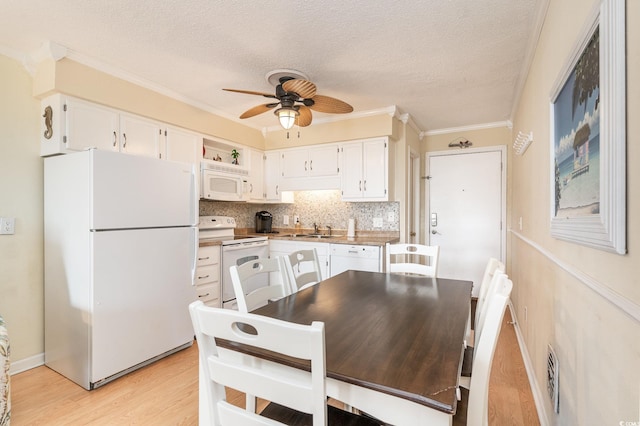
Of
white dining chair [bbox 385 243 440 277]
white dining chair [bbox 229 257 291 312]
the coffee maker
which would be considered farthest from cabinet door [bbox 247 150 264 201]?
white dining chair [bbox 229 257 291 312]

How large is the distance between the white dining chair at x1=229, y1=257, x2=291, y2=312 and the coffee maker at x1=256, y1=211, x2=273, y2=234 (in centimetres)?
261

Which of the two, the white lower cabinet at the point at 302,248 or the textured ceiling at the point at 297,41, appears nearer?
the textured ceiling at the point at 297,41

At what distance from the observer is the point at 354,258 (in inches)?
137

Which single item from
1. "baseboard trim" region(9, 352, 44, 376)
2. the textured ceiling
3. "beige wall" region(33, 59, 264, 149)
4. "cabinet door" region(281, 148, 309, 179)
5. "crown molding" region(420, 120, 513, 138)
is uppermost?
the textured ceiling

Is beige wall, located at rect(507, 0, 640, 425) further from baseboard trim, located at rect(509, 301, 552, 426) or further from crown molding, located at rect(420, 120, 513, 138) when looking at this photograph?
crown molding, located at rect(420, 120, 513, 138)

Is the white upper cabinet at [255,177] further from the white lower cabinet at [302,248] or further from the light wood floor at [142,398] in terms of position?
the light wood floor at [142,398]

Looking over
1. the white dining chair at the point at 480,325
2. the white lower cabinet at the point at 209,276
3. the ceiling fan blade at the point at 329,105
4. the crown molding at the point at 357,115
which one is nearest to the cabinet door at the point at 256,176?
the crown molding at the point at 357,115

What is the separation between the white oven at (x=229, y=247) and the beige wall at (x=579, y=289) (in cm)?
276

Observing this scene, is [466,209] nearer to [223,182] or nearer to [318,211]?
[318,211]

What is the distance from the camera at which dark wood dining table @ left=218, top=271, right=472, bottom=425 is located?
82cm

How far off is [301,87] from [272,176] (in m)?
A: 2.22

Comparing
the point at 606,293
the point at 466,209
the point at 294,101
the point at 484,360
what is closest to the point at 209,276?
the point at 294,101

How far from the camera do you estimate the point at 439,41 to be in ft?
7.20

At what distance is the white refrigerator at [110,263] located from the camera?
7.14 feet
